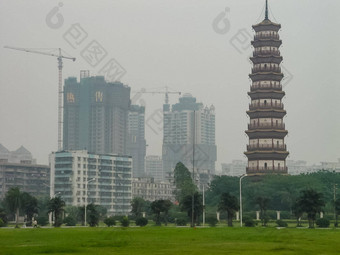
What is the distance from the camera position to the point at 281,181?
145 metres

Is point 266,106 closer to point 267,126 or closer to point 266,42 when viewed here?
point 267,126

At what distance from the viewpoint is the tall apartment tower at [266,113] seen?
148250 millimetres

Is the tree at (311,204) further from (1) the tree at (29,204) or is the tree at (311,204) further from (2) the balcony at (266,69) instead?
(2) the balcony at (266,69)

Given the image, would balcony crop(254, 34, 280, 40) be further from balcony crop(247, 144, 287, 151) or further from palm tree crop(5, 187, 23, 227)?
palm tree crop(5, 187, 23, 227)

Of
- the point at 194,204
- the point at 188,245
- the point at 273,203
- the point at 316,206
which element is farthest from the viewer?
the point at 273,203

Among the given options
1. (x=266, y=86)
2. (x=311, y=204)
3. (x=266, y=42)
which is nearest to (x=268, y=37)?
(x=266, y=42)

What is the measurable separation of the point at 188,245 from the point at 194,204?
55444 mm

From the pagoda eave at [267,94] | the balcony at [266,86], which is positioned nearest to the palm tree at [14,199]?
the pagoda eave at [267,94]

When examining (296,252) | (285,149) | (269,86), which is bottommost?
(296,252)

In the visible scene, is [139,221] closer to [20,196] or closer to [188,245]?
[20,196]

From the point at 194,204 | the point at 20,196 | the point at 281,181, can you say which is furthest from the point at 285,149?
the point at 20,196

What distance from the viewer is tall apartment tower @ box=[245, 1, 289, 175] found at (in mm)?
148250

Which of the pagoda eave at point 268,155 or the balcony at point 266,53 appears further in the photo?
the balcony at point 266,53

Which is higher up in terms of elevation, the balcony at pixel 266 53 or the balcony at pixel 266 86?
the balcony at pixel 266 53
